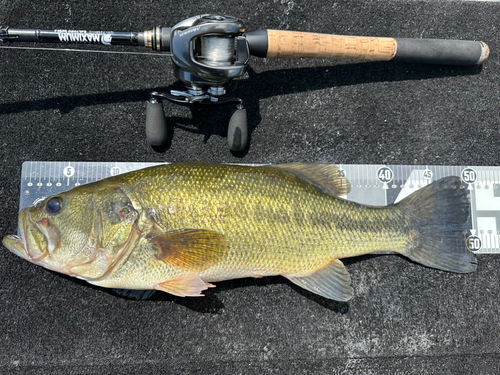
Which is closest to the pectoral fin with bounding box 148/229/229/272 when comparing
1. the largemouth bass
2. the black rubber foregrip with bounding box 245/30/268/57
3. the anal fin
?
the largemouth bass

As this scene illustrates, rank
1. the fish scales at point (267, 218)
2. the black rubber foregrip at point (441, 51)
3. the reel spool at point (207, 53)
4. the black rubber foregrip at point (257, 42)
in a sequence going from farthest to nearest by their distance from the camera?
1. the black rubber foregrip at point (441, 51)
2. the black rubber foregrip at point (257, 42)
3. the fish scales at point (267, 218)
4. the reel spool at point (207, 53)

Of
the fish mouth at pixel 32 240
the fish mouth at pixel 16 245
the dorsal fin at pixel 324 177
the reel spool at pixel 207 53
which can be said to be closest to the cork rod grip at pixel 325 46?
the reel spool at pixel 207 53

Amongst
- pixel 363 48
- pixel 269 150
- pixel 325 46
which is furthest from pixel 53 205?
pixel 363 48

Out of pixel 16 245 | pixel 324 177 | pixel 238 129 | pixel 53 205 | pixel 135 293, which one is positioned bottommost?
pixel 135 293

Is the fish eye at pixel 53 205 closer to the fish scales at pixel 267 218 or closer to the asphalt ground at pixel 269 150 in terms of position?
the fish scales at pixel 267 218

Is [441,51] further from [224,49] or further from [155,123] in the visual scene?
[155,123]

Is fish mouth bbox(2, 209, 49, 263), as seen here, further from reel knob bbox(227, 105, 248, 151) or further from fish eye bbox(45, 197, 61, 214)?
reel knob bbox(227, 105, 248, 151)

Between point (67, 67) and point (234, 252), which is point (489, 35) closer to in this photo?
point (234, 252)
